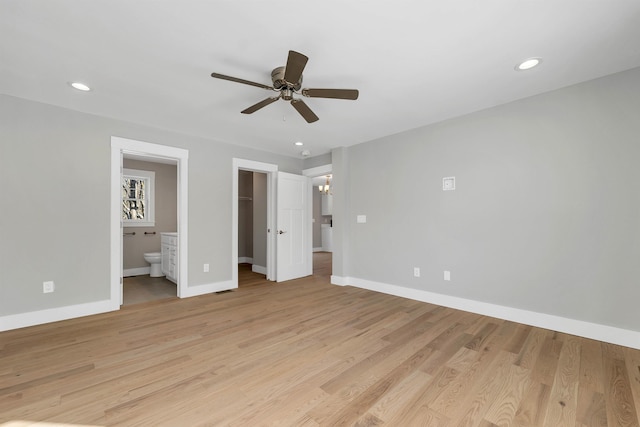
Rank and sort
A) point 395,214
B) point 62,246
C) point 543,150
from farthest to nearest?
1. point 395,214
2. point 62,246
3. point 543,150

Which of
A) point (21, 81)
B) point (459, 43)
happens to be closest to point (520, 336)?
point (459, 43)

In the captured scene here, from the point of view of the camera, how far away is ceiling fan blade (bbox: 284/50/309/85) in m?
1.73

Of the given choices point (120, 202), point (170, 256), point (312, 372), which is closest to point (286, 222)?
point (170, 256)

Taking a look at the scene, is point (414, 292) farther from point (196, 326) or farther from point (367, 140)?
point (196, 326)

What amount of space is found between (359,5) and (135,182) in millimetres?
5892

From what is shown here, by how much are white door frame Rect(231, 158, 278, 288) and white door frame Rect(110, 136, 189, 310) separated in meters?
0.74

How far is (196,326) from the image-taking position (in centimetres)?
292

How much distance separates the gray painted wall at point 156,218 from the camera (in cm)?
556

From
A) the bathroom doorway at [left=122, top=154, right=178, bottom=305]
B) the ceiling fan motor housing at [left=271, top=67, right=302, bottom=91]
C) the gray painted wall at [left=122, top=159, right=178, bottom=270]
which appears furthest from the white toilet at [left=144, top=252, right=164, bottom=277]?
the ceiling fan motor housing at [left=271, top=67, right=302, bottom=91]

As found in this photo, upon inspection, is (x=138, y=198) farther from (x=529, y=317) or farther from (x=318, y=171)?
(x=529, y=317)

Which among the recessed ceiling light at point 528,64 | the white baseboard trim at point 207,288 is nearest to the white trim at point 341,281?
the white baseboard trim at point 207,288

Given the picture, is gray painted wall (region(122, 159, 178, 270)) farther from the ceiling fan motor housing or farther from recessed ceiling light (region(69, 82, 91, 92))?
the ceiling fan motor housing

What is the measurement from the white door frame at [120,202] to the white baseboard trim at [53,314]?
118mm

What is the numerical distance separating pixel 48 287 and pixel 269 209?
10.2 ft
